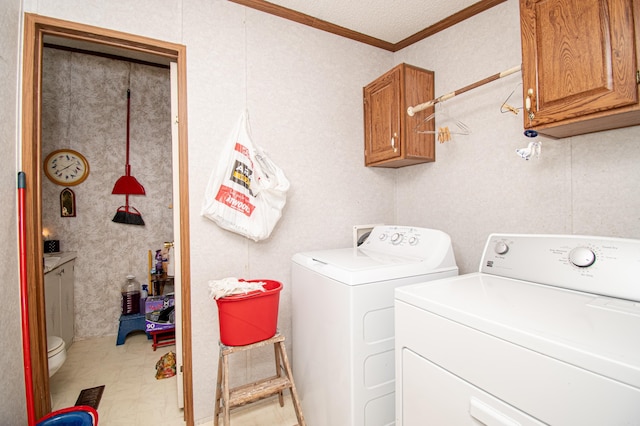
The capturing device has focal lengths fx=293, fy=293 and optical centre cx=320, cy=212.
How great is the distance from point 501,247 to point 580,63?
0.82m

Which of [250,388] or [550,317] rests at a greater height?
[550,317]

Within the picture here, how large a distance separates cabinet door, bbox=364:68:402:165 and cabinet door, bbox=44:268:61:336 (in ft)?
Result: 8.84

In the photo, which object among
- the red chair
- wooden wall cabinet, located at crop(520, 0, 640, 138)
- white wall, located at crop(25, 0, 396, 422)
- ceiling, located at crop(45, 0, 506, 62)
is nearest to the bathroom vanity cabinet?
the red chair

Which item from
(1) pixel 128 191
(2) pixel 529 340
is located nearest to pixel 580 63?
(2) pixel 529 340

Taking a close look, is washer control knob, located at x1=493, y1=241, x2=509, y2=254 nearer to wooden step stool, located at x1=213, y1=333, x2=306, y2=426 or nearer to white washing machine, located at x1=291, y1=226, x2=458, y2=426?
white washing machine, located at x1=291, y1=226, x2=458, y2=426

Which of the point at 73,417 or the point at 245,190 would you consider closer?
the point at 73,417

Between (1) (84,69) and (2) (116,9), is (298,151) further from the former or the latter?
(1) (84,69)

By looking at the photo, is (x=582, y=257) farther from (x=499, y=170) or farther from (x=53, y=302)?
(x=53, y=302)

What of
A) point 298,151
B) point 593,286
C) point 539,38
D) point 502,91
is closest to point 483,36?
point 502,91

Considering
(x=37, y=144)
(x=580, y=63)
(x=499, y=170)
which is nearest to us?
(x=580, y=63)

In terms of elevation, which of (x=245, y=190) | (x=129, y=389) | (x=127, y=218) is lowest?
(x=129, y=389)

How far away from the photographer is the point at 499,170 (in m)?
1.76

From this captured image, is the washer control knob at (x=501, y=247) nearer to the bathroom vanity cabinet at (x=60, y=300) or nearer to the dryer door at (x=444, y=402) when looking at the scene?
the dryer door at (x=444, y=402)

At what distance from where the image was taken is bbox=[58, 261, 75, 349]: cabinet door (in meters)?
2.60
